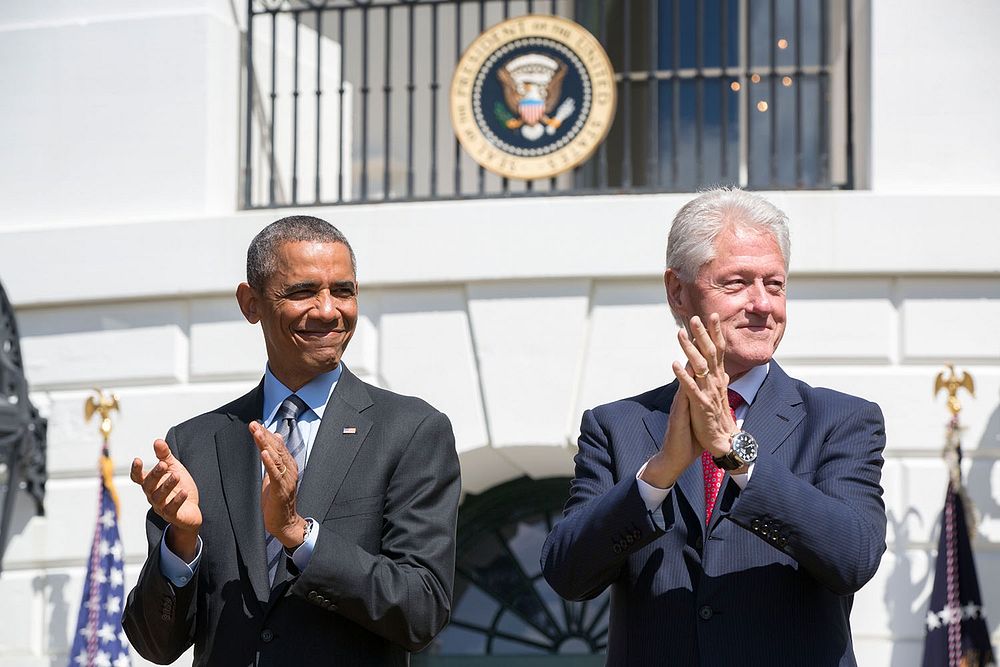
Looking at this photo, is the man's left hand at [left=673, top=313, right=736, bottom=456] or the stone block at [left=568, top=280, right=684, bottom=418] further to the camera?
the stone block at [left=568, top=280, right=684, bottom=418]

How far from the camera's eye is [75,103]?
27.3ft

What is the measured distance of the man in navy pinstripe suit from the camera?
2.92 m

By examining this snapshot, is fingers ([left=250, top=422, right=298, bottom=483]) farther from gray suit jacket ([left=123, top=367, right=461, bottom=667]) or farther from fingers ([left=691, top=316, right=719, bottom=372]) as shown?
fingers ([left=691, top=316, right=719, bottom=372])

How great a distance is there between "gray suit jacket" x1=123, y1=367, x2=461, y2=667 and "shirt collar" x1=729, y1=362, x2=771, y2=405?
664 mm

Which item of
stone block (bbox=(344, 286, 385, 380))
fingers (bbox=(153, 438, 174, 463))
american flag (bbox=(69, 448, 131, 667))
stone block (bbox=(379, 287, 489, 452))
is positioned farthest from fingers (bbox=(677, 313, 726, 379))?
american flag (bbox=(69, 448, 131, 667))

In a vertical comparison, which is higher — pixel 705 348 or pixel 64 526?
pixel 705 348

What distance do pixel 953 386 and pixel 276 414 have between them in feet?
14.8

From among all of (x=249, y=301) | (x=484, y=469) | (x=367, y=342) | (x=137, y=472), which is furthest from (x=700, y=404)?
(x=484, y=469)

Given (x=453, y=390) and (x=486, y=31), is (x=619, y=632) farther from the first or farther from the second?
(x=486, y=31)

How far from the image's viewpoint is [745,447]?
2934 millimetres

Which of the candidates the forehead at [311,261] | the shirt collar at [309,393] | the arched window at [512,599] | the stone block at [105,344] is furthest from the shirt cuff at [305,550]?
the arched window at [512,599]

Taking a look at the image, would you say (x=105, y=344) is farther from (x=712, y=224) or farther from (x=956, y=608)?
(x=712, y=224)

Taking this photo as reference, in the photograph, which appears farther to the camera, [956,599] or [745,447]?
[956,599]

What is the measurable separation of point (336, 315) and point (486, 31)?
4772mm
